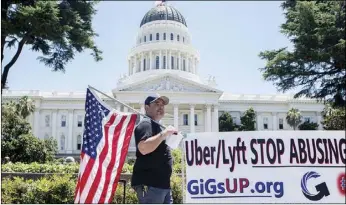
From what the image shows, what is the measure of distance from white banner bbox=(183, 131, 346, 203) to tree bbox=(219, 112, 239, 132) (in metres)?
54.0

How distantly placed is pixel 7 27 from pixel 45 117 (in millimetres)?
51330

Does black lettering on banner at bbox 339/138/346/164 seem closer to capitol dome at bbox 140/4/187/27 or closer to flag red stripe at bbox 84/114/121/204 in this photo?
flag red stripe at bbox 84/114/121/204

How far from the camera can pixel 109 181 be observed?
4.68 meters

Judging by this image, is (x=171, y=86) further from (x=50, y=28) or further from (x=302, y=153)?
(x=302, y=153)

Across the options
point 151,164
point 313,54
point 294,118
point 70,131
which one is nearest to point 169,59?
point 70,131

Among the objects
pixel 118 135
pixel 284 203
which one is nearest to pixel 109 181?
pixel 118 135

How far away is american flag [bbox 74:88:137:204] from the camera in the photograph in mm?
4664

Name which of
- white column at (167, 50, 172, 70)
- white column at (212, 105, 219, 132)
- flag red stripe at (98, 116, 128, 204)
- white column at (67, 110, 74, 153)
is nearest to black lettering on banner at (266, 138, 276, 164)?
flag red stripe at (98, 116, 128, 204)

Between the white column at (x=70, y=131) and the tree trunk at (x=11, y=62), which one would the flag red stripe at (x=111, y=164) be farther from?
the white column at (x=70, y=131)

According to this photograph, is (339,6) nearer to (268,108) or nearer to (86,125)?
(86,125)

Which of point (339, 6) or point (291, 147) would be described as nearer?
point (291, 147)

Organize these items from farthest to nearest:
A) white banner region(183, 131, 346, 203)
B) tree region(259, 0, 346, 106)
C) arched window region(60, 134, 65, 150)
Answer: arched window region(60, 134, 65, 150)
tree region(259, 0, 346, 106)
white banner region(183, 131, 346, 203)

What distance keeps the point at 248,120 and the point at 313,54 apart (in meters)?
42.7

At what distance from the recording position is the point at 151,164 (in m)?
4.23
